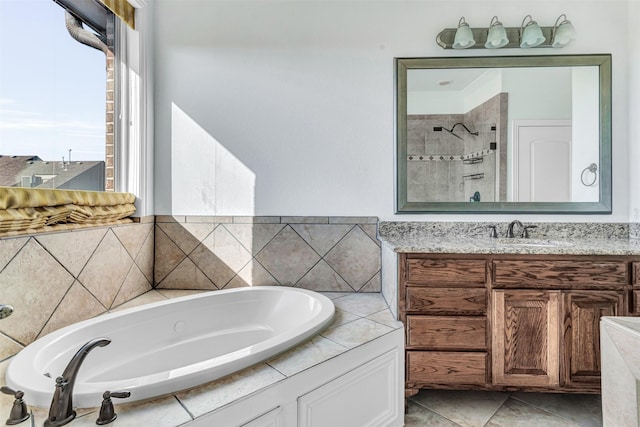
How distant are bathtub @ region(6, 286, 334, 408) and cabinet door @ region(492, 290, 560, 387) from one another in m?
0.90

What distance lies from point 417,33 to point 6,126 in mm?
Result: 2394

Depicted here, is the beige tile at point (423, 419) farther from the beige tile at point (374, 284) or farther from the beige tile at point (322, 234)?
the beige tile at point (322, 234)

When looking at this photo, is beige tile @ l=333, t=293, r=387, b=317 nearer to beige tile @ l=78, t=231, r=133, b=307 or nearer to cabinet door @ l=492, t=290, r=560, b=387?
cabinet door @ l=492, t=290, r=560, b=387

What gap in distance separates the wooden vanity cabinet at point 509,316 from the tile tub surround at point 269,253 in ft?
1.91

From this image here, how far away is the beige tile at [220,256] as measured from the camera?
7.42 feet

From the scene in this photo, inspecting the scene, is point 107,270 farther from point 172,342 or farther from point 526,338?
point 526,338

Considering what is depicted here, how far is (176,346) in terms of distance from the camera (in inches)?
68.8

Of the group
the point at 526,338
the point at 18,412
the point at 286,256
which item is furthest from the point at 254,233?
the point at 526,338

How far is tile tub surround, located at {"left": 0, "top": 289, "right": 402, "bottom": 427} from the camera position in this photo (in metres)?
0.91

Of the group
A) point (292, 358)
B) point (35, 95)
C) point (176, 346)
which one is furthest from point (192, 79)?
point (292, 358)

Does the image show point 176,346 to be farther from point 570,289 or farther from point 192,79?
point 570,289

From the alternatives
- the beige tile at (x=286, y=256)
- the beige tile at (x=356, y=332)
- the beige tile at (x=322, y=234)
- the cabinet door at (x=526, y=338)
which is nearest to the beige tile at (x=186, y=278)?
the beige tile at (x=286, y=256)

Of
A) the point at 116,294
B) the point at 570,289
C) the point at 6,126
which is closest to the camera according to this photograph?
the point at 6,126

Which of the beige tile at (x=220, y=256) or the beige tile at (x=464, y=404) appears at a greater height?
the beige tile at (x=220, y=256)
